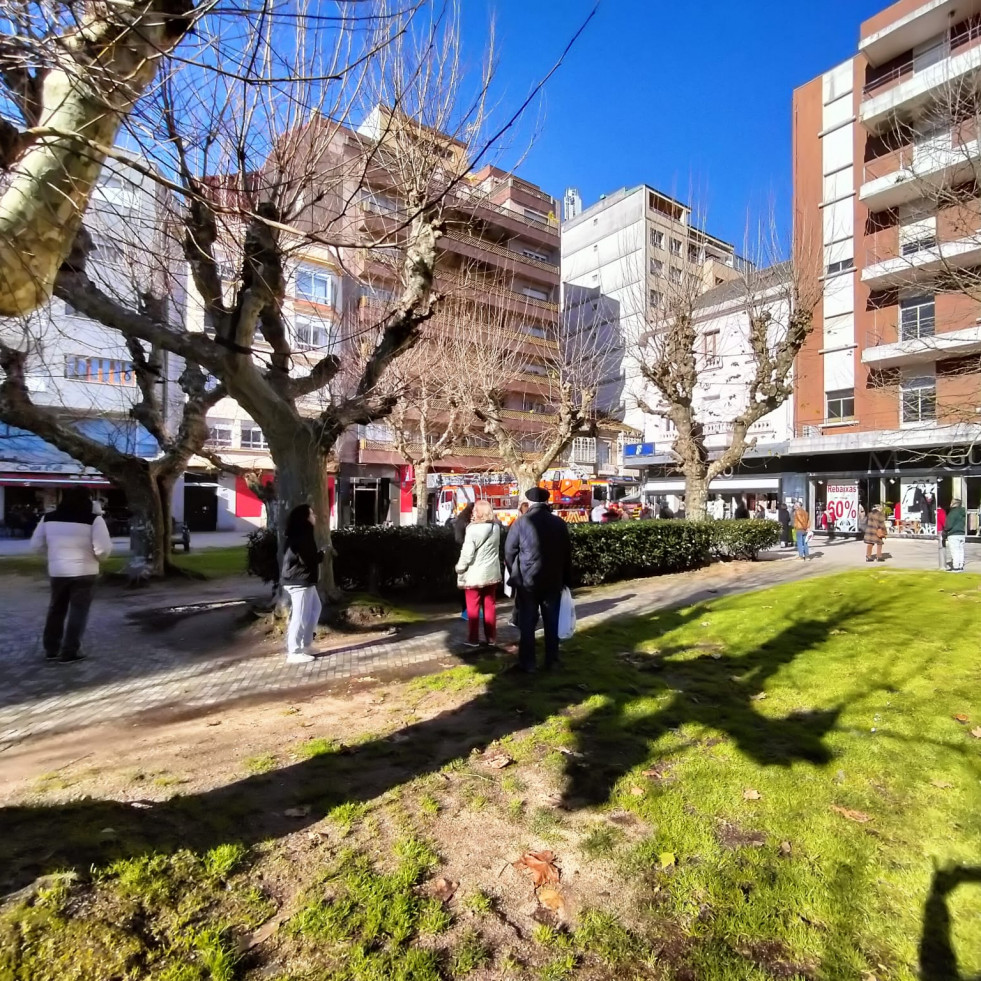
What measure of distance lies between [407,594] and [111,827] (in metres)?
7.50

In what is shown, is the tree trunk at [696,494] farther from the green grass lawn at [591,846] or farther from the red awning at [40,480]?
the red awning at [40,480]

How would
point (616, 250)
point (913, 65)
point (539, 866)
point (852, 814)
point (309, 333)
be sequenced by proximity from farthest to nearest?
point (616, 250) → point (913, 65) → point (309, 333) → point (852, 814) → point (539, 866)

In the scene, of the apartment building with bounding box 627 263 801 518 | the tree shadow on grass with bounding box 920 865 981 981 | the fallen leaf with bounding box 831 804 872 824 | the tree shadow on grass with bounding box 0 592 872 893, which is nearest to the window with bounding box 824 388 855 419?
the apartment building with bounding box 627 263 801 518

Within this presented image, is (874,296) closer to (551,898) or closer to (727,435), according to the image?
(727,435)

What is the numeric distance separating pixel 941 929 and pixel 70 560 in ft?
23.7

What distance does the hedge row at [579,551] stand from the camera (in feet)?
32.5

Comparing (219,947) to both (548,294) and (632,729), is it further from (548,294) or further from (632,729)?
(548,294)

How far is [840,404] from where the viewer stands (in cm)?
2777

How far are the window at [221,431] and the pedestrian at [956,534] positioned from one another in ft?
97.9

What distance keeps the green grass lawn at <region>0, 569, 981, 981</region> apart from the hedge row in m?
5.09

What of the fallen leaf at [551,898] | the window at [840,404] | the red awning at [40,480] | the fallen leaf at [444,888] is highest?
the window at [840,404]

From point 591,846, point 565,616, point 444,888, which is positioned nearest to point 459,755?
point 591,846

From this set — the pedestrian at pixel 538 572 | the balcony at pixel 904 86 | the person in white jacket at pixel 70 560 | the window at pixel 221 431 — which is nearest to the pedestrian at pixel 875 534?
the pedestrian at pixel 538 572

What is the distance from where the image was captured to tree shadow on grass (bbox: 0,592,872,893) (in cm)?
270
